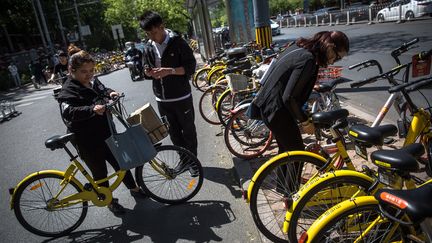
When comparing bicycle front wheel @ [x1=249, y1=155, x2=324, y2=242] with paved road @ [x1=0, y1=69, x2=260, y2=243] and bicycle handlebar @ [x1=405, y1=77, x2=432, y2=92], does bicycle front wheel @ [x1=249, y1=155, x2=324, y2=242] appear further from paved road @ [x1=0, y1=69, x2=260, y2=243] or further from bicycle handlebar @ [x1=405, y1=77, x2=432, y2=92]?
bicycle handlebar @ [x1=405, y1=77, x2=432, y2=92]

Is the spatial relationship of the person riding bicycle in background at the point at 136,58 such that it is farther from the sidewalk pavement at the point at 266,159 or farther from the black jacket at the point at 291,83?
the black jacket at the point at 291,83

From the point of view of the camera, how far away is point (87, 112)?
3.51 m

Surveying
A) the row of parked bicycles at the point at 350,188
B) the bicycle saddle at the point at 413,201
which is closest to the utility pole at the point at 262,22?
the row of parked bicycles at the point at 350,188

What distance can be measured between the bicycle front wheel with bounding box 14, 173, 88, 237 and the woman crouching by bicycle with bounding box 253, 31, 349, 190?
221 cm

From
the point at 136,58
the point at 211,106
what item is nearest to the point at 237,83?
the point at 211,106

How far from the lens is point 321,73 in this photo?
6277mm

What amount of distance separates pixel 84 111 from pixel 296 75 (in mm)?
2077

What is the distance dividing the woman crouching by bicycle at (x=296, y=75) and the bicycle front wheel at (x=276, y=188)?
0.08 meters

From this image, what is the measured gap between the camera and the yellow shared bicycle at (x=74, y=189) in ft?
12.0

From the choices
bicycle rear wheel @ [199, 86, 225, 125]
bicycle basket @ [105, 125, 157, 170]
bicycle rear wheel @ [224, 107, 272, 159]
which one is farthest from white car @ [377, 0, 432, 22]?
bicycle basket @ [105, 125, 157, 170]

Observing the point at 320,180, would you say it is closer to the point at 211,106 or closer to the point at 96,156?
the point at 96,156

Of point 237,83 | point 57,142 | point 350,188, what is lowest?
point 350,188

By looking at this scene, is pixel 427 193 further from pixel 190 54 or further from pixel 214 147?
pixel 214 147

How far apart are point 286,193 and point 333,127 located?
3.02 feet
